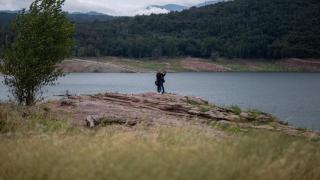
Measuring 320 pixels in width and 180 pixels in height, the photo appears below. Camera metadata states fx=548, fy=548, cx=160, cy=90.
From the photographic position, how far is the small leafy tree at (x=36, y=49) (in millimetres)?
33094

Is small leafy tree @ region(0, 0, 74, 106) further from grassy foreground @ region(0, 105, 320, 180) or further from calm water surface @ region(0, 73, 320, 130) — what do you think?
calm water surface @ region(0, 73, 320, 130)

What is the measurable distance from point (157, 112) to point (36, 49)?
911 cm

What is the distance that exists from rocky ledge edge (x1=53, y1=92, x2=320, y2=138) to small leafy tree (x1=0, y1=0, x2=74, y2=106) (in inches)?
110

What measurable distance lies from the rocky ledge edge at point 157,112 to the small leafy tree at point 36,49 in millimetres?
2785

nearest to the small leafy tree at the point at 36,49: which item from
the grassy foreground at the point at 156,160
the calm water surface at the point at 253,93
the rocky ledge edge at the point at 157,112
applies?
the rocky ledge edge at the point at 157,112

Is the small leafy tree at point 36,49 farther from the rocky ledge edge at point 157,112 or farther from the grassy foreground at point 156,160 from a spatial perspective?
the grassy foreground at point 156,160

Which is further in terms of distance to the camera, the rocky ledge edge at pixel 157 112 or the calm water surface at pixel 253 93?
the calm water surface at pixel 253 93

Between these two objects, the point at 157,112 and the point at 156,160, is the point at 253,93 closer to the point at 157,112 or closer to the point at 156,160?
the point at 157,112

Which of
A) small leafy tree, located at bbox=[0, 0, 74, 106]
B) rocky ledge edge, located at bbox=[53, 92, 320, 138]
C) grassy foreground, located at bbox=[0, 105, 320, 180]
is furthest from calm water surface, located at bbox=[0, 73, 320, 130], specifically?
grassy foreground, located at bbox=[0, 105, 320, 180]

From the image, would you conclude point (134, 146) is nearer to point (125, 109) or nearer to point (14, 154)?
point (14, 154)

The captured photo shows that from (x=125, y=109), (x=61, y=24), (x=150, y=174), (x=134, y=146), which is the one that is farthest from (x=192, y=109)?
(x=150, y=174)

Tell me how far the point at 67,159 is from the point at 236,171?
9.69 feet

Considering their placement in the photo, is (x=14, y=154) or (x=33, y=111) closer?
(x=14, y=154)

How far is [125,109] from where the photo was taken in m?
28.8
